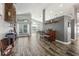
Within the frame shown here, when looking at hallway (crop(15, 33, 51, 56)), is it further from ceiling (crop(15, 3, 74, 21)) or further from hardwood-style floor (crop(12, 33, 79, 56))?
ceiling (crop(15, 3, 74, 21))

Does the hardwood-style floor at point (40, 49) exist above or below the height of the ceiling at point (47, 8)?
below

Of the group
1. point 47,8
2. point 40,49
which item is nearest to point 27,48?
point 40,49

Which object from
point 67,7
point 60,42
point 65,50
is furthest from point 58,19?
point 65,50

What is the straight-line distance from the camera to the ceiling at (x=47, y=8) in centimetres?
243

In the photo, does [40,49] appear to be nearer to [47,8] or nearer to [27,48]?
[27,48]

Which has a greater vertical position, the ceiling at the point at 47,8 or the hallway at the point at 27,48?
the ceiling at the point at 47,8

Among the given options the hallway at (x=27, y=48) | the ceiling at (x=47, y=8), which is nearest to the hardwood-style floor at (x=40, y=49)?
the hallway at (x=27, y=48)

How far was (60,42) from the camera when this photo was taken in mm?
2443

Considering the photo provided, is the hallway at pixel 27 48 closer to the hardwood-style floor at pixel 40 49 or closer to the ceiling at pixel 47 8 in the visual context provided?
the hardwood-style floor at pixel 40 49

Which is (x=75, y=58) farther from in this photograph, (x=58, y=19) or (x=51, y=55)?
(x=58, y=19)

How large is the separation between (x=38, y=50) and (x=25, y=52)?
9.4 inches

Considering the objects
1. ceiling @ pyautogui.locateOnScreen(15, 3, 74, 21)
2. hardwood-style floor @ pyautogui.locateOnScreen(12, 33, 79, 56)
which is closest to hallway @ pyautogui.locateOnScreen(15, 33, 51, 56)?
hardwood-style floor @ pyautogui.locateOnScreen(12, 33, 79, 56)

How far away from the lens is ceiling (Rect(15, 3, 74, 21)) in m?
2.43

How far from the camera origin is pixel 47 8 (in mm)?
2436
